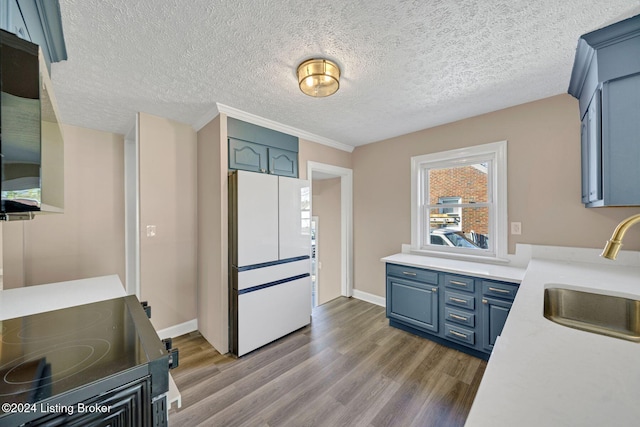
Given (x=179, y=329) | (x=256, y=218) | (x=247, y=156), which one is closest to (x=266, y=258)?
(x=256, y=218)

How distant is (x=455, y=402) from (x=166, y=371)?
6.50ft

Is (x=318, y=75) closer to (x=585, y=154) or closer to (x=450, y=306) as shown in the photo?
(x=585, y=154)

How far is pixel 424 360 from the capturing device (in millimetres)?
2305

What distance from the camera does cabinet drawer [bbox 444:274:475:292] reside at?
2338mm

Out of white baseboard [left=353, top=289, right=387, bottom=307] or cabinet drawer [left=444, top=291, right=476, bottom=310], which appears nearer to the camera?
cabinet drawer [left=444, top=291, right=476, bottom=310]

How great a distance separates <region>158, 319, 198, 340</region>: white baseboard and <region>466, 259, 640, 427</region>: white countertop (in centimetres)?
309

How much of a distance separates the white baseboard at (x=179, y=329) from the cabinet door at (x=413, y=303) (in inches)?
92.3

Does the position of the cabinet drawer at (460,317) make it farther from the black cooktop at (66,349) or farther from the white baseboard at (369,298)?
the black cooktop at (66,349)

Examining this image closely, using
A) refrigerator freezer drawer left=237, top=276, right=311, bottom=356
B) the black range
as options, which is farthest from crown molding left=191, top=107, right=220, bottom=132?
the black range

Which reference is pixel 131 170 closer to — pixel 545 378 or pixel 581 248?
pixel 545 378

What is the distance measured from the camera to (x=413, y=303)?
8.97 ft

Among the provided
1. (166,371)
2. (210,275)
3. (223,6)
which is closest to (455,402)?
(166,371)

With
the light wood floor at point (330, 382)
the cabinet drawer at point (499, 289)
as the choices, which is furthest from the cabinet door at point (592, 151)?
the light wood floor at point (330, 382)

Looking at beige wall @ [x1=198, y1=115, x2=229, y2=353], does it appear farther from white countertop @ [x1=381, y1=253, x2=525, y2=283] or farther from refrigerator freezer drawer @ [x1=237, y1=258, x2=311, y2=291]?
white countertop @ [x1=381, y1=253, x2=525, y2=283]
